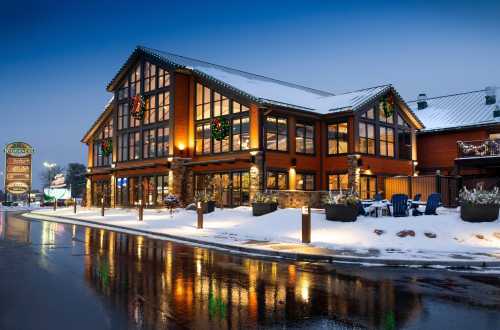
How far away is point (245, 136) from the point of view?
33219 mm

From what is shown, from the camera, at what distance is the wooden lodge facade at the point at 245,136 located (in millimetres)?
32594

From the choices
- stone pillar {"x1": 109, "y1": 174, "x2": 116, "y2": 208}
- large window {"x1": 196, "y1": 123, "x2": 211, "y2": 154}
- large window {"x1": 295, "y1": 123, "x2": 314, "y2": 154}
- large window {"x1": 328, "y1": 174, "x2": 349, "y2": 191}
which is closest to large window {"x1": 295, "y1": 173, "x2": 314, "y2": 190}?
large window {"x1": 328, "y1": 174, "x2": 349, "y2": 191}

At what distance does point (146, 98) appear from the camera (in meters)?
41.1

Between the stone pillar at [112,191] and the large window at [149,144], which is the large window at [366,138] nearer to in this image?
the large window at [149,144]

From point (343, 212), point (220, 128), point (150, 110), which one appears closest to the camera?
point (343, 212)

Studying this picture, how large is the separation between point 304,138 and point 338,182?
157 inches

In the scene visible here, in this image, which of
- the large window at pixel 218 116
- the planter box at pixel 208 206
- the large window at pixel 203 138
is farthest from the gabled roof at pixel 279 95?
the planter box at pixel 208 206

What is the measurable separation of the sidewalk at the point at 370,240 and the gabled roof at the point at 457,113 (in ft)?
72.8

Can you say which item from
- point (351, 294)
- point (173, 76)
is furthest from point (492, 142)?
point (351, 294)

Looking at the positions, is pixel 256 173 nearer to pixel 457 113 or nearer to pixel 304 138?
pixel 304 138

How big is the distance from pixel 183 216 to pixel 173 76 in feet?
43.4

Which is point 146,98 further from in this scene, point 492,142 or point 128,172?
point 492,142

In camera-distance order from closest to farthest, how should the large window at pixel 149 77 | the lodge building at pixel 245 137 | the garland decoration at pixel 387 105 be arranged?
1. the lodge building at pixel 245 137
2. the garland decoration at pixel 387 105
3. the large window at pixel 149 77

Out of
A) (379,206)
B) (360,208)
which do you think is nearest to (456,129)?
(379,206)
